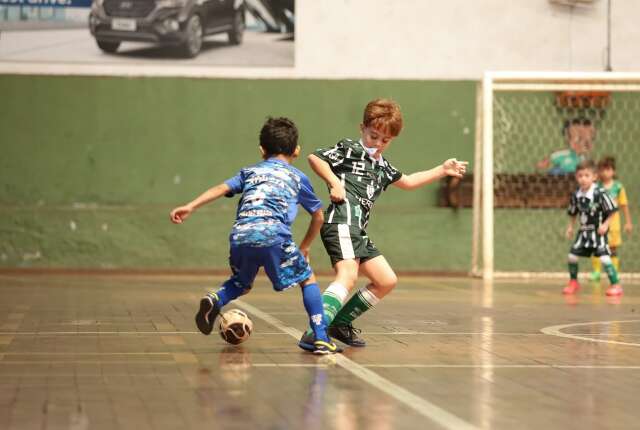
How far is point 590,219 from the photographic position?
17.0 meters

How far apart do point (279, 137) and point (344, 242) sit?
903 mm

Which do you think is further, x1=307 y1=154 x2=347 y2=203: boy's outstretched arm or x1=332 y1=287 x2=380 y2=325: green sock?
x1=332 y1=287 x2=380 y2=325: green sock

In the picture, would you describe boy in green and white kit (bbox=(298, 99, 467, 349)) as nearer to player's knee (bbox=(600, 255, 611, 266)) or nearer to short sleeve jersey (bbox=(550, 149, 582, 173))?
player's knee (bbox=(600, 255, 611, 266))

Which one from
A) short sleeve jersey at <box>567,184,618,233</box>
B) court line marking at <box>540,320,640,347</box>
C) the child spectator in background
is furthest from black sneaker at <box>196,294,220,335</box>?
the child spectator in background

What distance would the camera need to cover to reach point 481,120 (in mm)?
20484

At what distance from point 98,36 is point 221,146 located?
2.61 metres

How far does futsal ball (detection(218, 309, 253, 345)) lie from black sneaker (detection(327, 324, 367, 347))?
1.98 ft

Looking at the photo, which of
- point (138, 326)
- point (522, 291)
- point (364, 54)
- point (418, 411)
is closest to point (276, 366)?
point (418, 411)

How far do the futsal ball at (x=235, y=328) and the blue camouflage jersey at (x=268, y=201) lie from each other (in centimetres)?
72

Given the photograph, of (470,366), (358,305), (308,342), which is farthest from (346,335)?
(470,366)

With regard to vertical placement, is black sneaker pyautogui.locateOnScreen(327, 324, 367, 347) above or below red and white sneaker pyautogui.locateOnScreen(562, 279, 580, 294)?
above

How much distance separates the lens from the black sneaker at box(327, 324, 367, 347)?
944cm

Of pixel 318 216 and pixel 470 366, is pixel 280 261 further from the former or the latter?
pixel 470 366

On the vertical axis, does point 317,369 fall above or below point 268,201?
below
